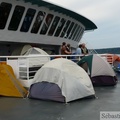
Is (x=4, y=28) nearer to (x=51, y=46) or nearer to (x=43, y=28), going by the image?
(x=43, y=28)

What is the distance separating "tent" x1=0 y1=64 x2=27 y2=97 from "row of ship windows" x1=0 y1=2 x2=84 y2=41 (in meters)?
8.59

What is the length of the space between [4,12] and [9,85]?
9.26 m

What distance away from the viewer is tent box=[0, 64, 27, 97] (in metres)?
9.75

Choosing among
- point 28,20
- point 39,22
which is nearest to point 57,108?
point 28,20

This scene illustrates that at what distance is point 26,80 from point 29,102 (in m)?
1.91

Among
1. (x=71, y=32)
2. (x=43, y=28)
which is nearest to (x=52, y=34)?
(x=43, y=28)

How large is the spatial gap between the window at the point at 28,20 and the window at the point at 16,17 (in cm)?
64

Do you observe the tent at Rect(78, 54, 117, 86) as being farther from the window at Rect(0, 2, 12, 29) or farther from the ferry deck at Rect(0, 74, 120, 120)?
the window at Rect(0, 2, 12, 29)

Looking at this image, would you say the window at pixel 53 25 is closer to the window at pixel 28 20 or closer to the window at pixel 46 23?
the window at pixel 46 23

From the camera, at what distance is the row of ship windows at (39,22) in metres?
18.0

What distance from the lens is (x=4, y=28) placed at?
59.8 ft

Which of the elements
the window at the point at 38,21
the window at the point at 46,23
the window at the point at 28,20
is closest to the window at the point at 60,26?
the window at the point at 46,23

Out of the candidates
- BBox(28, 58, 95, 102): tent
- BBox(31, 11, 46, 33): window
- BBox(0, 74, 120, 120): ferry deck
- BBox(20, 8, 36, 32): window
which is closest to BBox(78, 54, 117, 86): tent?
BBox(0, 74, 120, 120): ferry deck

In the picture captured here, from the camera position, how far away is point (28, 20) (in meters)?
20.0
